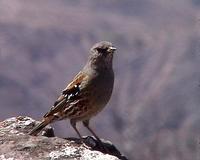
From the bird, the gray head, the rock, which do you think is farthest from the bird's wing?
the rock

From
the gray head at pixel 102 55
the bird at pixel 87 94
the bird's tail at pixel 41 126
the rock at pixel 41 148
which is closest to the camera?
the rock at pixel 41 148

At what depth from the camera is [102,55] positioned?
11.1 meters

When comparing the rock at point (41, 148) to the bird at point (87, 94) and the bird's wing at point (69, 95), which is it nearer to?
the bird at point (87, 94)

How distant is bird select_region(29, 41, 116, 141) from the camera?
10.8m

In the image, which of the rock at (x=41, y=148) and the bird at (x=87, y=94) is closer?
the rock at (x=41, y=148)

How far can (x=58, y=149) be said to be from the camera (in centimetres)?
950

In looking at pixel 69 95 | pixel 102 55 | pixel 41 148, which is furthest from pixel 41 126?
pixel 102 55

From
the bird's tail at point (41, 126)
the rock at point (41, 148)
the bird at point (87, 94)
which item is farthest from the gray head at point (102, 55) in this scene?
the rock at point (41, 148)

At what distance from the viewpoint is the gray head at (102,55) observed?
36.1ft

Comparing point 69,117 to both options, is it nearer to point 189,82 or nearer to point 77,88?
point 77,88

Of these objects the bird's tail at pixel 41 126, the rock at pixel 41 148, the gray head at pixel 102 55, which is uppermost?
the gray head at pixel 102 55

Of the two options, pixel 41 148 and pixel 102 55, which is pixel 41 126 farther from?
pixel 102 55

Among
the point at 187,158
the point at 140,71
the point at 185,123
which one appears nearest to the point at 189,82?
the point at 185,123

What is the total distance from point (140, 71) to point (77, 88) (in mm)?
47186
